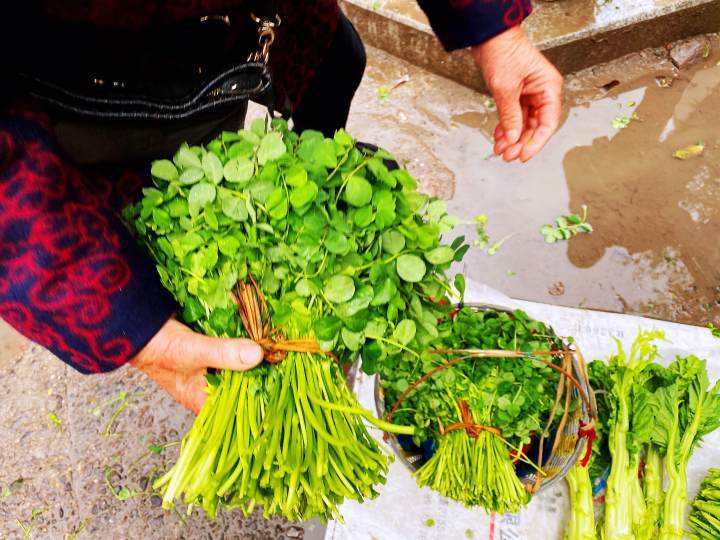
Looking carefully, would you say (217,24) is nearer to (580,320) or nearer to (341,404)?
(341,404)

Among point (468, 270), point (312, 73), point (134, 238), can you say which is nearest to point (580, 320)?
point (468, 270)

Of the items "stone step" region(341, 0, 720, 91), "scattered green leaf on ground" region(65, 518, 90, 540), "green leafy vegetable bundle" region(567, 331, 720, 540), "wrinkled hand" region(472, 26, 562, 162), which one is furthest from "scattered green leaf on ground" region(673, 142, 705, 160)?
"scattered green leaf on ground" region(65, 518, 90, 540)

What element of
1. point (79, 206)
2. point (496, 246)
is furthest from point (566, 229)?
point (79, 206)

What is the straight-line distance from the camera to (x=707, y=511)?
1662 mm

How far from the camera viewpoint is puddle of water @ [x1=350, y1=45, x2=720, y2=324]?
2.67 metres

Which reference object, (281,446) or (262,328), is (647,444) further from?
(262,328)

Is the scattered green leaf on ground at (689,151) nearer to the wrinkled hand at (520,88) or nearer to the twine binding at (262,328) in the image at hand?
the wrinkled hand at (520,88)

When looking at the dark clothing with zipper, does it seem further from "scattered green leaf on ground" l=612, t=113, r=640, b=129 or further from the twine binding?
"scattered green leaf on ground" l=612, t=113, r=640, b=129

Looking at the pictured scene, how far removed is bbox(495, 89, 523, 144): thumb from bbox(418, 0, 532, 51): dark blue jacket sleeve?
197mm

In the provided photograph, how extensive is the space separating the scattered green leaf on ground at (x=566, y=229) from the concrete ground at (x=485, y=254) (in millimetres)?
54

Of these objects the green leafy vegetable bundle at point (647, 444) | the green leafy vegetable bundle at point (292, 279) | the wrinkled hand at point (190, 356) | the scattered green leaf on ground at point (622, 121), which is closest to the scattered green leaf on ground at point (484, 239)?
the green leafy vegetable bundle at point (647, 444)

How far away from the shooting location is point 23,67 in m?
1.03

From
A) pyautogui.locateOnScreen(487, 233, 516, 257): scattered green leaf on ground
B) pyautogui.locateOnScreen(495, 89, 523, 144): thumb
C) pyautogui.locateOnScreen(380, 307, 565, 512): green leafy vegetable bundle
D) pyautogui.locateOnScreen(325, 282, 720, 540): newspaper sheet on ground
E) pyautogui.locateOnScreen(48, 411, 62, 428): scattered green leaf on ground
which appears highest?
pyautogui.locateOnScreen(495, 89, 523, 144): thumb

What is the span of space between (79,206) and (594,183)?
2912 millimetres
